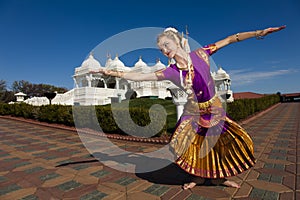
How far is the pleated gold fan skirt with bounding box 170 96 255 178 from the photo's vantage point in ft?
8.36

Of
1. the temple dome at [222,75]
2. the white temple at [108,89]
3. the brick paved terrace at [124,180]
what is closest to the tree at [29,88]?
the white temple at [108,89]

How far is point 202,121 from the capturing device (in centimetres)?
263

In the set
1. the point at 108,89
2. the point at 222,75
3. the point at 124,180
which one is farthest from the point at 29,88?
the point at 124,180

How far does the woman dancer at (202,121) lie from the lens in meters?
2.50

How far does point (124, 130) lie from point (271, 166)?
228 inches

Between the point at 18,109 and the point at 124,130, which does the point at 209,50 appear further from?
the point at 18,109

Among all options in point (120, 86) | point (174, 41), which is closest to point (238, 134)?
point (174, 41)

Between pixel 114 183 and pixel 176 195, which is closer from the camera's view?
pixel 176 195

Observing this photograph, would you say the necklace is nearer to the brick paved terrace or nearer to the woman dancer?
the woman dancer

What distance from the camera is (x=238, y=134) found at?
2549mm

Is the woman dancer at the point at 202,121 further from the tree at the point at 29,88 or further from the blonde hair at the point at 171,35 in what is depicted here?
the tree at the point at 29,88

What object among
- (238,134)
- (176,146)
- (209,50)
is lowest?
(176,146)

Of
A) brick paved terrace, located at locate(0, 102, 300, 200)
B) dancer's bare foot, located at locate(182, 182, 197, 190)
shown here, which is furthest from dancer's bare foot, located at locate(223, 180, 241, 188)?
dancer's bare foot, located at locate(182, 182, 197, 190)

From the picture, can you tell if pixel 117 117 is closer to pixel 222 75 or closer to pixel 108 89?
pixel 108 89
